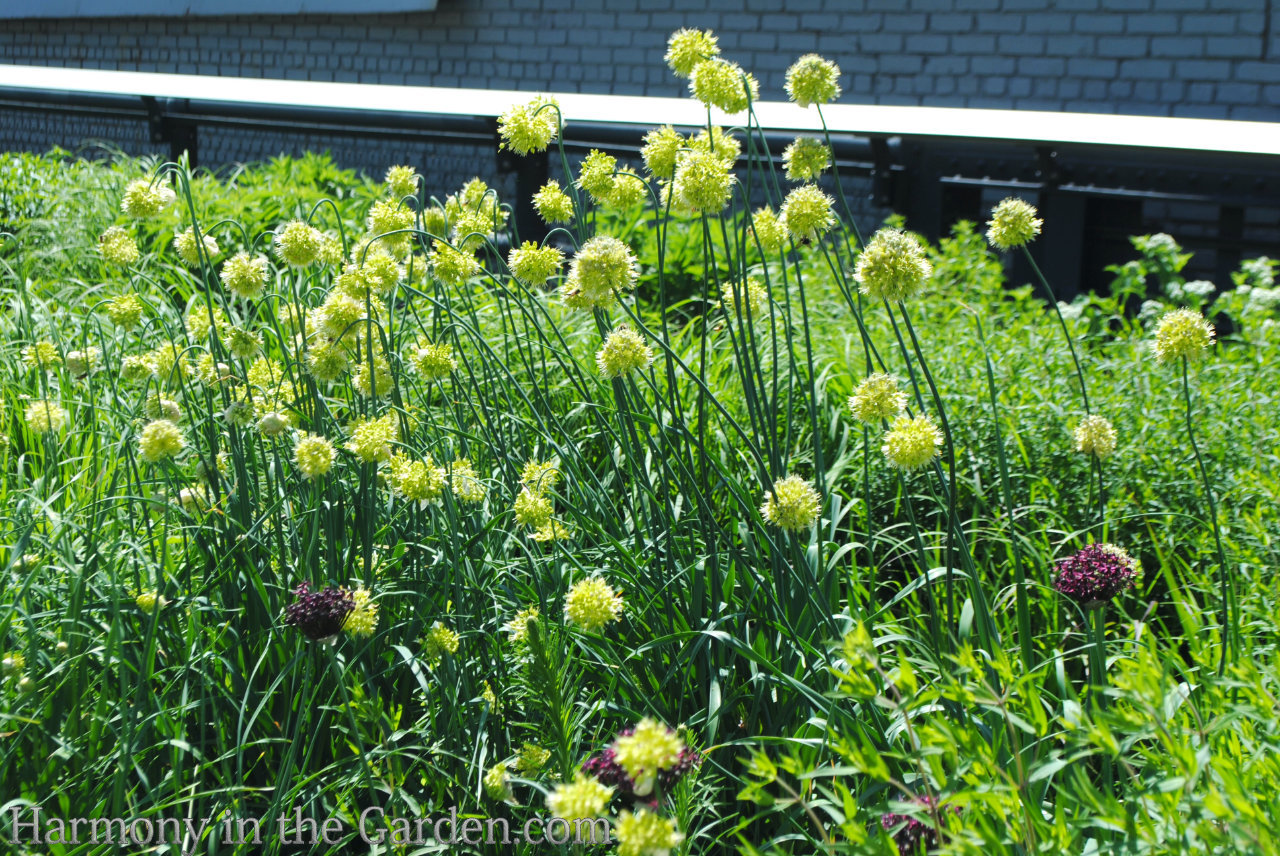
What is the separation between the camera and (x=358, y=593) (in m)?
1.50

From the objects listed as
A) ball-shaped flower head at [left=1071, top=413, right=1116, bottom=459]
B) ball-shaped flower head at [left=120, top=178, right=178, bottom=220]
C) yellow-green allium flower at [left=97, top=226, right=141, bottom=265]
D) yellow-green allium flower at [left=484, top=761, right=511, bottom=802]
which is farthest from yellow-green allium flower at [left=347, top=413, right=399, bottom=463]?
ball-shaped flower head at [left=1071, top=413, right=1116, bottom=459]

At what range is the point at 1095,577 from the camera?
1.49 meters

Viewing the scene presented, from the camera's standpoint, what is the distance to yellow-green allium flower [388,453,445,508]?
1.64m

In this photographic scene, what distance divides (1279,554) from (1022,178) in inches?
136

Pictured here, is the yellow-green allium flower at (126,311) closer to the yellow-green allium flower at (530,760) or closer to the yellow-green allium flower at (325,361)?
the yellow-green allium flower at (325,361)

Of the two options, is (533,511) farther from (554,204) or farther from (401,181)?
(401,181)

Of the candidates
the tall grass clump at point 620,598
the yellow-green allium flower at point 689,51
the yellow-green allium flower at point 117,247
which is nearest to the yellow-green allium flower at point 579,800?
the tall grass clump at point 620,598

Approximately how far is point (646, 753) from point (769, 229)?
127 cm

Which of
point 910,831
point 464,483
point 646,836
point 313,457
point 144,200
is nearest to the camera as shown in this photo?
point 646,836

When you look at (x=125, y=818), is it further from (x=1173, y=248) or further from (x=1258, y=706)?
(x=1173, y=248)

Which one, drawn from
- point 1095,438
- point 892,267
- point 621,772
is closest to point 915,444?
point 892,267

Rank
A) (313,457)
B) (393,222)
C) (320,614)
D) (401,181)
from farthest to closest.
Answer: (401,181)
(393,222)
(313,457)
(320,614)

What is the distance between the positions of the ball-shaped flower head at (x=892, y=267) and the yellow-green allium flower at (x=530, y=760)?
0.83 meters

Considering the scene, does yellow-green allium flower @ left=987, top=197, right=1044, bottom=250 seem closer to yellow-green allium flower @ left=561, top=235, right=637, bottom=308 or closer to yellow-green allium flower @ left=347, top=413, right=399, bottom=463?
yellow-green allium flower @ left=561, top=235, right=637, bottom=308
